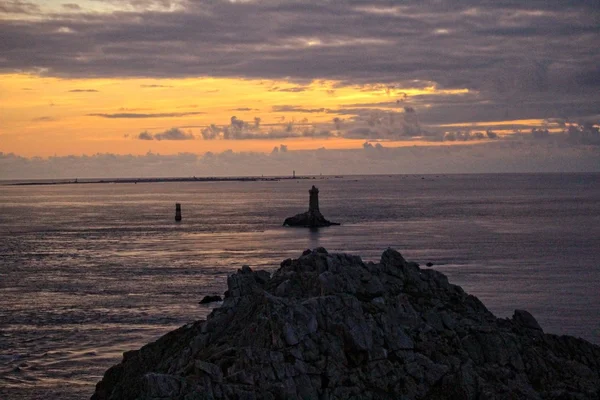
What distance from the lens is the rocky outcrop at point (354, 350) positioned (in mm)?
20797

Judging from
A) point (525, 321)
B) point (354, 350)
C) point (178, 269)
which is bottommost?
point (178, 269)

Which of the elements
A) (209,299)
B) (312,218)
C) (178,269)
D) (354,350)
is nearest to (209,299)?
(209,299)

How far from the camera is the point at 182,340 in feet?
85.9

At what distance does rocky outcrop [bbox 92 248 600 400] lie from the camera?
2080cm

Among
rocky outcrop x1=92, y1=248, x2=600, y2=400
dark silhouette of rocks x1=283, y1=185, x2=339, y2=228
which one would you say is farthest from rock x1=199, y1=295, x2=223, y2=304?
dark silhouette of rocks x1=283, y1=185, x2=339, y2=228

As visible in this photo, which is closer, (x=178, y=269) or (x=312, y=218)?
(x=178, y=269)

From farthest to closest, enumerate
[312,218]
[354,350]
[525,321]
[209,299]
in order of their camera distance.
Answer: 1. [312,218]
2. [209,299]
3. [525,321]
4. [354,350]

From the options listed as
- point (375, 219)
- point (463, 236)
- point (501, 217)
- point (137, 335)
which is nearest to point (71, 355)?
point (137, 335)

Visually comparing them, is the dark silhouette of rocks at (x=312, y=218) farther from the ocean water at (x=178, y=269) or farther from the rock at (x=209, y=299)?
the rock at (x=209, y=299)

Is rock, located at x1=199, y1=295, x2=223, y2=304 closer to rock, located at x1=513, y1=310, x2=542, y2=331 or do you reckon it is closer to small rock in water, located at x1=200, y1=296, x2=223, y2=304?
small rock in water, located at x1=200, y1=296, x2=223, y2=304

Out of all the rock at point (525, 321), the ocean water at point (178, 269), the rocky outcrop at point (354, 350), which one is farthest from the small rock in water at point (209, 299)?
the rock at point (525, 321)

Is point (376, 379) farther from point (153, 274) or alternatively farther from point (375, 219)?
point (375, 219)

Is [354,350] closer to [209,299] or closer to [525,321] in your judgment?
[525,321]

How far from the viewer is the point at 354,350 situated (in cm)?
2181
